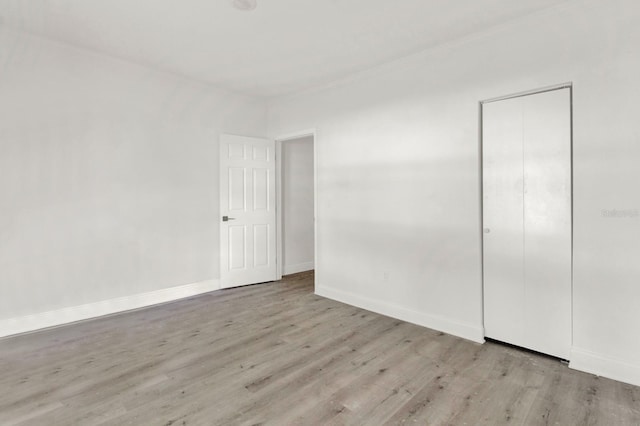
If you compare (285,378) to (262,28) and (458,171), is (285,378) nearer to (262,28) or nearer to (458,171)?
(458,171)

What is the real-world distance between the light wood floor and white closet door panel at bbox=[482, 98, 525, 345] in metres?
0.29

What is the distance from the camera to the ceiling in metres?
2.57

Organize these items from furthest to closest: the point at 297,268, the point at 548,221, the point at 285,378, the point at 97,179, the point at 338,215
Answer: the point at 297,268, the point at 338,215, the point at 97,179, the point at 548,221, the point at 285,378

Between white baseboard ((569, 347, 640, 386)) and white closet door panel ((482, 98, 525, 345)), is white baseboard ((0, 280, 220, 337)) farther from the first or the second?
white baseboard ((569, 347, 640, 386))

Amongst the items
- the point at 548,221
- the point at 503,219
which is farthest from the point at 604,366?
the point at 503,219

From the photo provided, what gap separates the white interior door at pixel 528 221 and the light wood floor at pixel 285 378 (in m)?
0.28

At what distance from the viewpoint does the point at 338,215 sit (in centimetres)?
415

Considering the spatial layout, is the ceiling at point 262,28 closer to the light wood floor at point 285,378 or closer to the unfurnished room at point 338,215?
the unfurnished room at point 338,215

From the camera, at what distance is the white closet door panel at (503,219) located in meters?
2.73

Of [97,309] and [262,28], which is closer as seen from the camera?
[262,28]

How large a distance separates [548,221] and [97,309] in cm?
450

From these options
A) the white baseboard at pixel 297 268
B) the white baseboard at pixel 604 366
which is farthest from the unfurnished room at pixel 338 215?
the white baseboard at pixel 297 268

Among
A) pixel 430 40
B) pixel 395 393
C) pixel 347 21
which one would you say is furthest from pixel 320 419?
pixel 430 40

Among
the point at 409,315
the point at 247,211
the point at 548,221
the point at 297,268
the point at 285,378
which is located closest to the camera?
the point at 285,378
